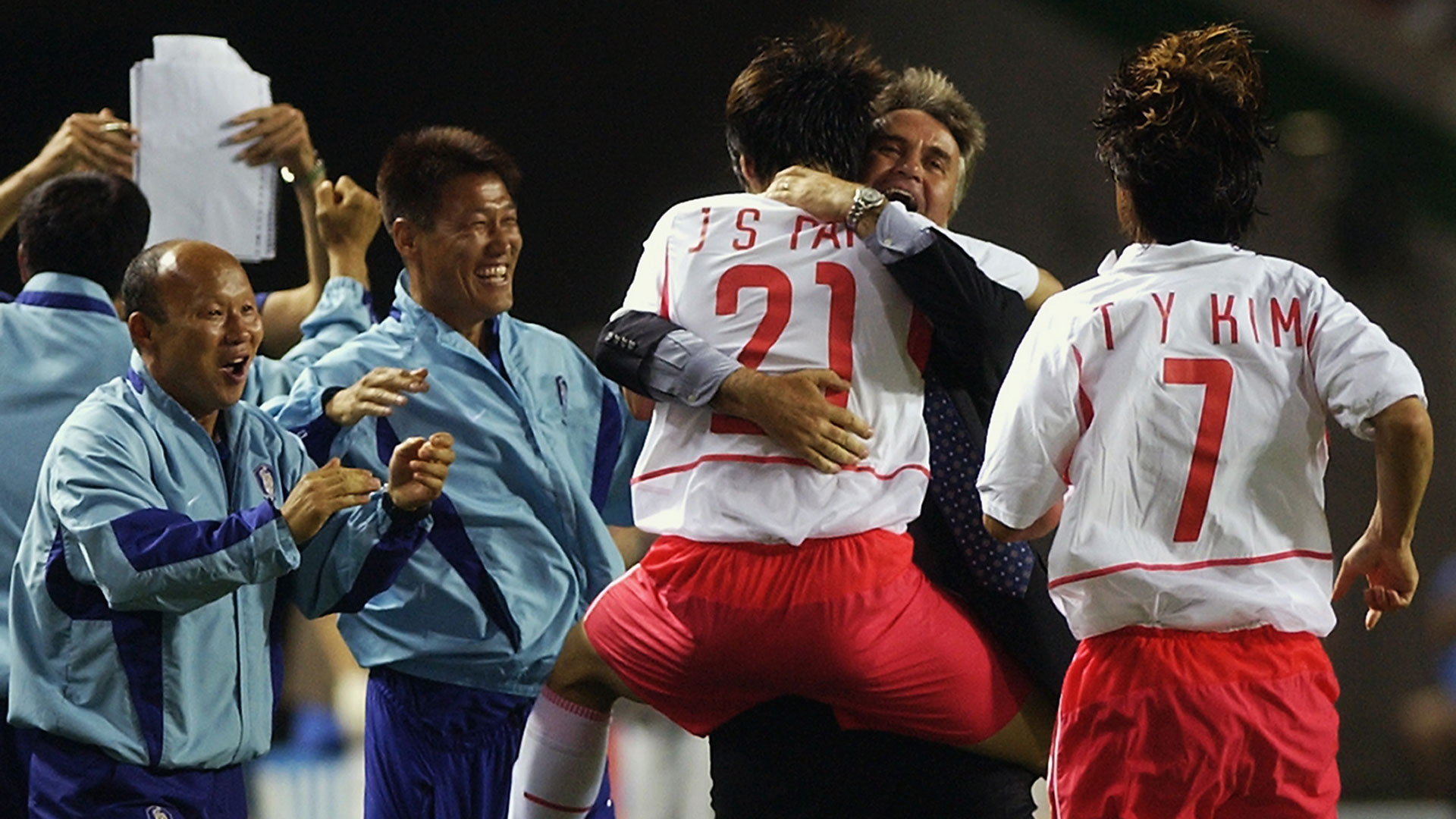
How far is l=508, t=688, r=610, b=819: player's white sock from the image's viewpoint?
284 centimetres

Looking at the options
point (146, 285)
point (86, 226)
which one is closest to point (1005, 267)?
point (146, 285)

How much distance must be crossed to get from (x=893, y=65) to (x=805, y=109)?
3.04 metres

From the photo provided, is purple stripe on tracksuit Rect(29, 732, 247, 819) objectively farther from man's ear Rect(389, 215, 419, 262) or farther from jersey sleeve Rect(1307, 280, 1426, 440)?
jersey sleeve Rect(1307, 280, 1426, 440)

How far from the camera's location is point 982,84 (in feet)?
19.0

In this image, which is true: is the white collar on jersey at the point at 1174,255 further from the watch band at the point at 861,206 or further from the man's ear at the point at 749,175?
the man's ear at the point at 749,175

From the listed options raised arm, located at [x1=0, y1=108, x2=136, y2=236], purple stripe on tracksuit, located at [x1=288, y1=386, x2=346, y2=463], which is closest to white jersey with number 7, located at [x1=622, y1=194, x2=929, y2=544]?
purple stripe on tracksuit, located at [x1=288, y1=386, x2=346, y2=463]

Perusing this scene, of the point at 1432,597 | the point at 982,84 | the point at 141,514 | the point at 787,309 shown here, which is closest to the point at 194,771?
the point at 141,514

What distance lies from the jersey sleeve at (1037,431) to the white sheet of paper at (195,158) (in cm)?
192

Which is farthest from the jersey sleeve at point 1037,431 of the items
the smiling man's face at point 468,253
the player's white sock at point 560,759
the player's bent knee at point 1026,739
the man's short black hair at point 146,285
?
the man's short black hair at point 146,285

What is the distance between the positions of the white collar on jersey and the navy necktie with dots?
0.46 meters

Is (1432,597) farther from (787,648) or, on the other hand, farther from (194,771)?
(194,771)

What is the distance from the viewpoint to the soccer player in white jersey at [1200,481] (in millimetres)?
2340

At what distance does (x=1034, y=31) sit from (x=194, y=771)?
3.95m

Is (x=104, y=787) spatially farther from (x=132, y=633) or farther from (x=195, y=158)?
(x=195, y=158)
